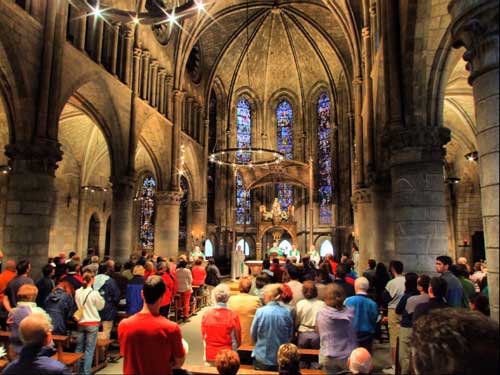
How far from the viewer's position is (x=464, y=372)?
1.05 m

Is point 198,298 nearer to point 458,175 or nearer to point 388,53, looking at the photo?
point 388,53

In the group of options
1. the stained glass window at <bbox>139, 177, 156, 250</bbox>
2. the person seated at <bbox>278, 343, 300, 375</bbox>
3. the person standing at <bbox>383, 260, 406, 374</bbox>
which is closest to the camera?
the person seated at <bbox>278, 343, 300, 375</bbox>

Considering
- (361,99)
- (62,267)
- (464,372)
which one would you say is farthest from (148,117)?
(464,372)

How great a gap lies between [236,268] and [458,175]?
1141 cm

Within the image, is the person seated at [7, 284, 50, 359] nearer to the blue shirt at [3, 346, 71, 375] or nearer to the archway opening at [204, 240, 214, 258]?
the blue shirt at [3, 346, 71, 375]

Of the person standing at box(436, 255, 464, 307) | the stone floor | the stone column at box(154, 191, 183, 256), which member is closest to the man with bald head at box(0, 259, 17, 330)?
the stone floor

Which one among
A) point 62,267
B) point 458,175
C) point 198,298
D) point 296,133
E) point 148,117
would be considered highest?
point 296,133

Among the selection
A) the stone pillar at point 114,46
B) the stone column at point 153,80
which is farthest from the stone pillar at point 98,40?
the stone column at point 153,80

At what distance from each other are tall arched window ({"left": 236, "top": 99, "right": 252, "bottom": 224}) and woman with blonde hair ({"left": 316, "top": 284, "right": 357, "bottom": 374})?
26.2 metres

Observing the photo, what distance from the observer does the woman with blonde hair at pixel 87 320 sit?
5.69 metres

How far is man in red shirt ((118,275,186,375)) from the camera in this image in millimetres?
2805

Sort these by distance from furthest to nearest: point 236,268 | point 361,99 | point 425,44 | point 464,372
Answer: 1. point 236,268
2. point 361,99
3. point 425,44
4. point 464,372

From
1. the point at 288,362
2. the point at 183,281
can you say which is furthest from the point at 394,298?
the point at 183,281

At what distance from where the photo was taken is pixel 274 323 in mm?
4219
